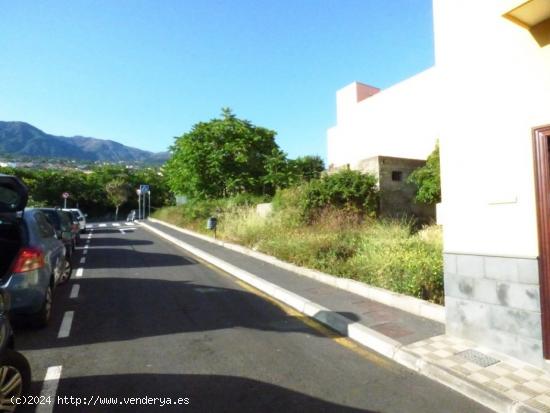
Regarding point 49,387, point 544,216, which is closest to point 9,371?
point 49,387

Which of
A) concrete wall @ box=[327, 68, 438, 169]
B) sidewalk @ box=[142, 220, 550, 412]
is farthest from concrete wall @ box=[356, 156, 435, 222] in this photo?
sidewalk @ box=[142, 220, 550, 412]

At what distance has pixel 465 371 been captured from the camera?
12.2ft

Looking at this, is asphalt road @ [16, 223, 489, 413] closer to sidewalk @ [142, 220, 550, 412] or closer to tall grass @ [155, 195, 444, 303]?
sidewalk @ [142, 220, 550, 412]

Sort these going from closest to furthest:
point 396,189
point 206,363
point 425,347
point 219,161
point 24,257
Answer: point 206,363 < point 425,347 < point 24,257 < point 396,189 < point 219,161

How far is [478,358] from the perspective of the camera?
402 centimetres

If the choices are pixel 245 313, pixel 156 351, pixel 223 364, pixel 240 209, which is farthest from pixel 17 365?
pixel 240 209

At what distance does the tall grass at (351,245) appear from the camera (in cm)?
659

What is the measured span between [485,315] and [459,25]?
3512mm

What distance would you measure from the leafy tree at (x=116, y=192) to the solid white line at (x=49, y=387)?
44.1m

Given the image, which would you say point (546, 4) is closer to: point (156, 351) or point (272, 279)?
point (156, 351)

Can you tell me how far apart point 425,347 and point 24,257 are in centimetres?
524

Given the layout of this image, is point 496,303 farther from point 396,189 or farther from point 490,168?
point 396,189

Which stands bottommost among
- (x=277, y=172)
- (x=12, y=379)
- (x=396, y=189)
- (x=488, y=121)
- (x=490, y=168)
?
(x=12, y=379)

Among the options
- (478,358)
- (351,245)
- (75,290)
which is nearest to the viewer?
(478,358)
